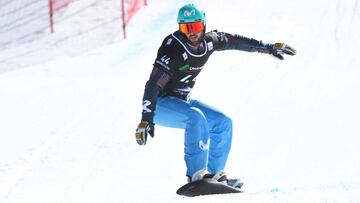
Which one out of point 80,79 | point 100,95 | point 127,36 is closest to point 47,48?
point 127,36

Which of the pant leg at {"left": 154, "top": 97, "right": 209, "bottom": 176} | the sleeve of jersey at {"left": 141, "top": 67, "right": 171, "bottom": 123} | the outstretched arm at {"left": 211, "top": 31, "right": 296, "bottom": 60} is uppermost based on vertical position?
the outstretched arm at {"left": 211, "top": 31, "right": 296, "bottom": 60}

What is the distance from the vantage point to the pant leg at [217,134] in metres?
6.09

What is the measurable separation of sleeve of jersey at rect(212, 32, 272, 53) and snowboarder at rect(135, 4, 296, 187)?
0.02 m

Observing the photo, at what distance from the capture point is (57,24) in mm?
17625

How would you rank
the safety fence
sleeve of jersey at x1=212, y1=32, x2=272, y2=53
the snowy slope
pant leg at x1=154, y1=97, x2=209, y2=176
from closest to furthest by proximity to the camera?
1. pant leg at x1=154, y1=97, x2=209, y2=176
2. sleeve of jersey at x1=212, y1=32, x2=272, y2=53
3. the snowy slope
4. the safety fence

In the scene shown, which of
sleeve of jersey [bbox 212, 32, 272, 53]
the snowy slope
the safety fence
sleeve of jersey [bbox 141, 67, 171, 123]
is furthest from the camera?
the safety fence

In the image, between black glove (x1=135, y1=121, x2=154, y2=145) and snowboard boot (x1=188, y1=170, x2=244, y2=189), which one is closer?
black glove (x1=135, y1=121, x2=154, y2=145)

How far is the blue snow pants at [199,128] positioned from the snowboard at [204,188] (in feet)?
0.47

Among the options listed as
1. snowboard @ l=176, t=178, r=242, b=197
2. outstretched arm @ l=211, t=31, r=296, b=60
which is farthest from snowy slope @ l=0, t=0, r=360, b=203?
outstretched arm @ l=211, t=31, r=296, b=60

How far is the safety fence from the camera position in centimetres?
1633

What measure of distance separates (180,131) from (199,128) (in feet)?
10.5

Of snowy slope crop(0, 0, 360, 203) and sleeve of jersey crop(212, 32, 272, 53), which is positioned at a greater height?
sleeve of jersey crop(212, 32, 272, 53)

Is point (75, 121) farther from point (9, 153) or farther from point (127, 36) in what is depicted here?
point (127, 36)

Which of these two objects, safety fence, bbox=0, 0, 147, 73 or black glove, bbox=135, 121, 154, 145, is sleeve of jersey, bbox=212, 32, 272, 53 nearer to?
black glove, bbox=135, 121, 154, 145
